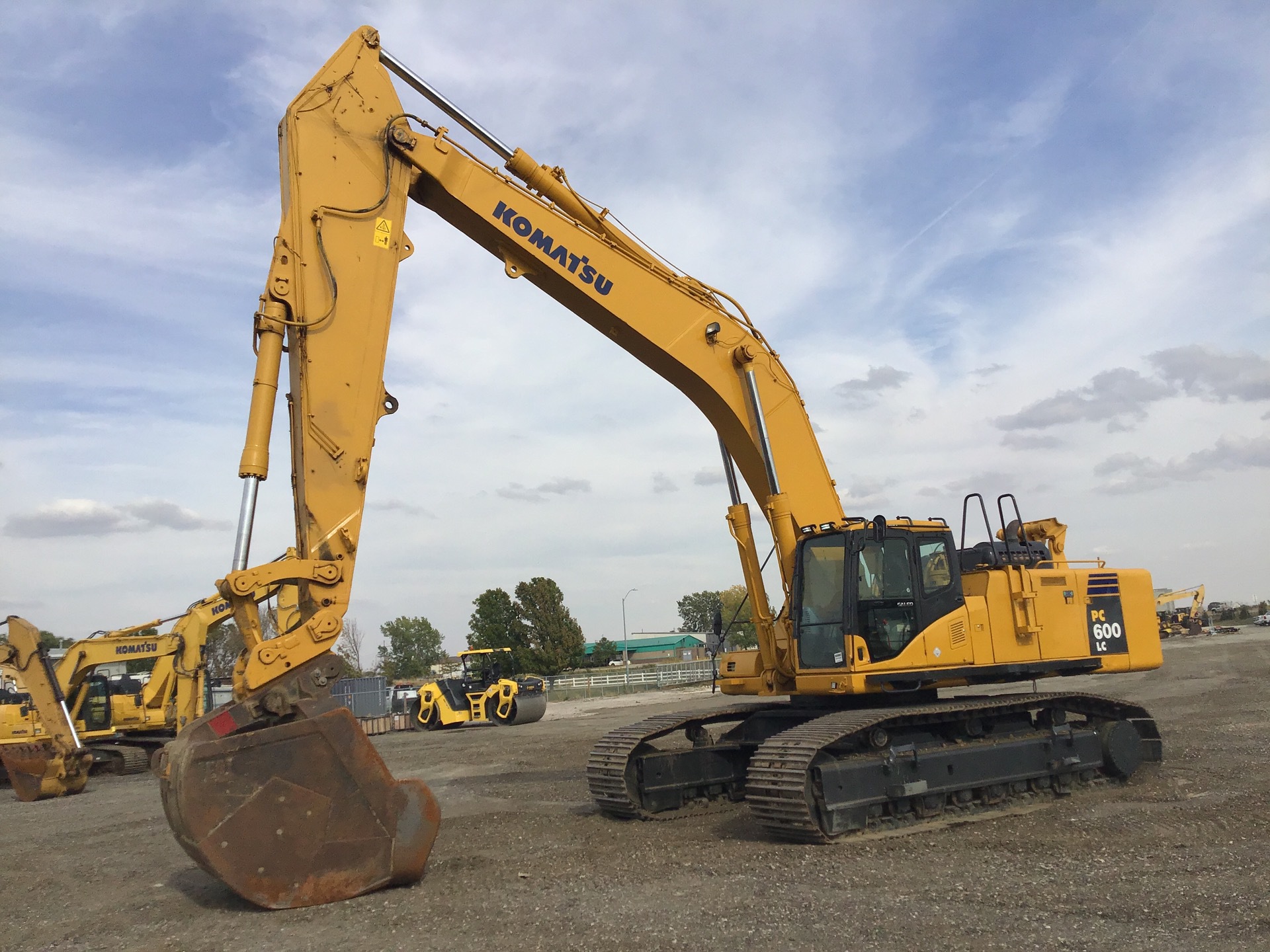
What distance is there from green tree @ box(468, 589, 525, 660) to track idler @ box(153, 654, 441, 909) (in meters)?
51.7

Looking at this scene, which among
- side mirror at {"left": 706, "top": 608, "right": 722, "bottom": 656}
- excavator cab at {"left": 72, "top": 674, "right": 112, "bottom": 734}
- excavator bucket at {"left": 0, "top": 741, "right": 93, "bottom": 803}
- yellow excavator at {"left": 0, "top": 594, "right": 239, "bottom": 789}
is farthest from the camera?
excavator cab at {"left": 72, "top": 674, "right": 112, "bottom": 734}

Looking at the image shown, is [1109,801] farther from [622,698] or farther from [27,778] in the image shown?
[622,698]

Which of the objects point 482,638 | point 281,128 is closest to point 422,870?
point 281,128

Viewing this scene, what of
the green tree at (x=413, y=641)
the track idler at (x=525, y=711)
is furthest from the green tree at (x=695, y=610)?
the track idler at (x=525, y=711)

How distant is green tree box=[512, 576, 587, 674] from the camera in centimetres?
5719

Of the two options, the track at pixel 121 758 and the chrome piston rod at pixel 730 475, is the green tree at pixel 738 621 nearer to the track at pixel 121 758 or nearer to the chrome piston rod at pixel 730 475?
the chrome piston rod at pixel 730 475

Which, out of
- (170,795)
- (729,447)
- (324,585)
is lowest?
(170,795)

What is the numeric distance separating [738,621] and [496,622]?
1929 inches

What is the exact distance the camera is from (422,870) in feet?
22.6

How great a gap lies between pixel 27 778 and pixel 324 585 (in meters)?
12.1

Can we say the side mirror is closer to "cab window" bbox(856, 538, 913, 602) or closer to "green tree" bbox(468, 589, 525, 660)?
"cab window" bbox(856, 538, 913, 602)

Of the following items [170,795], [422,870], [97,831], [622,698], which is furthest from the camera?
[622,698]

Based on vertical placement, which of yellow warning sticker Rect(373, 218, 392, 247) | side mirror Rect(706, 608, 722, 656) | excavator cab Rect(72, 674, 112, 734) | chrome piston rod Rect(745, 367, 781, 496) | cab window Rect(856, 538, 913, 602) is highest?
yellow warning sticker Rect(373, 218, 392, 247)

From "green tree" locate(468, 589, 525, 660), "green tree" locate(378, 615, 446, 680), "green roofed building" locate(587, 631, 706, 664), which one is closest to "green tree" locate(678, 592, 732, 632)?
"green roofed building" locate(587, 631, 706, 664)
